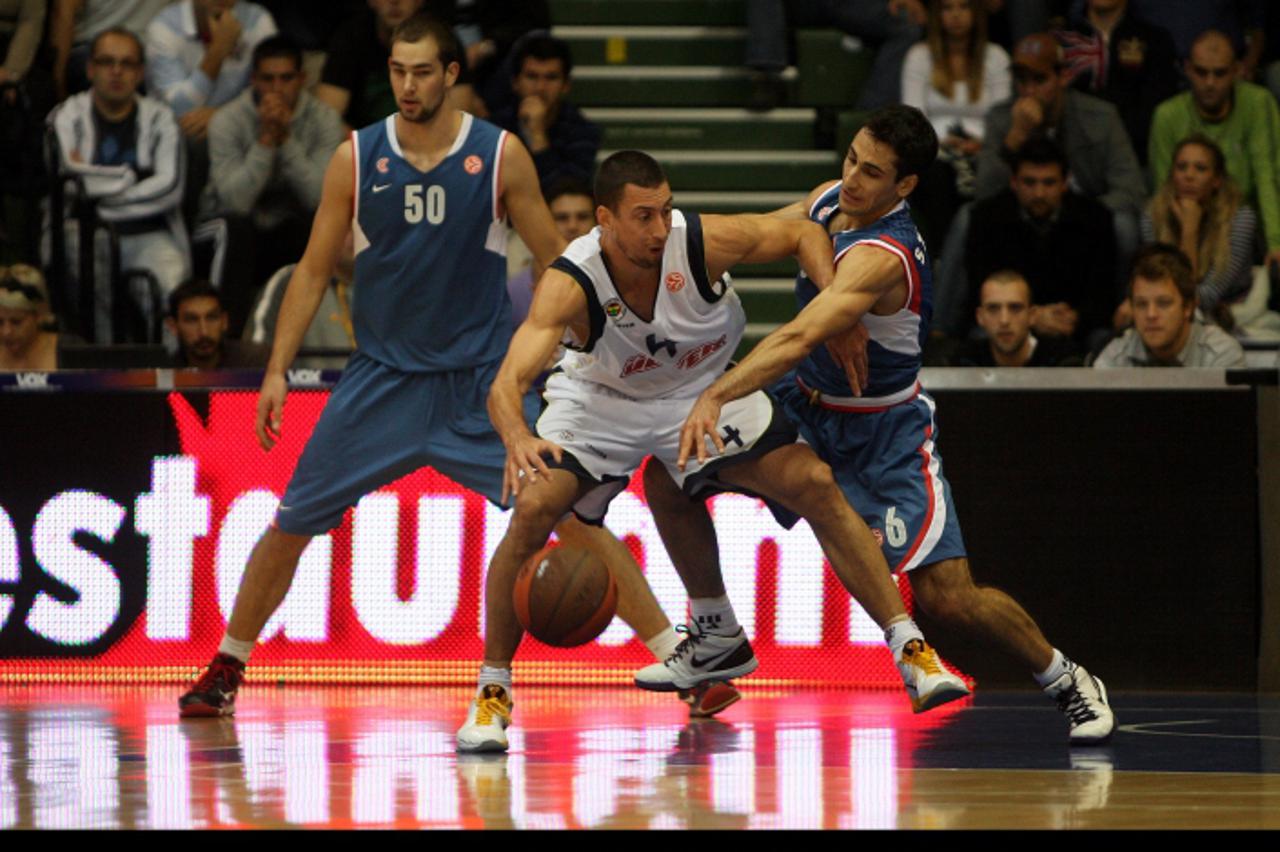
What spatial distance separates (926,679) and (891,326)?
3.48 feet

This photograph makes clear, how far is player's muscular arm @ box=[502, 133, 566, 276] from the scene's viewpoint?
7.05 m

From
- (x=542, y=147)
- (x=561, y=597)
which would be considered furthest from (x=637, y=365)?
(x=542, y=147)

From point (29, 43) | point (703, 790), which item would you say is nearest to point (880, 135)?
point (703, 790)

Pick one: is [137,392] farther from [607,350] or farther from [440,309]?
[607,350]

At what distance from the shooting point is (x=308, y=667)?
8352 millimetres

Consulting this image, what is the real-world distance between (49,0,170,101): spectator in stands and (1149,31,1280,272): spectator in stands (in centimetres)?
535

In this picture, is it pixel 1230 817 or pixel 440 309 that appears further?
pixel 440 309

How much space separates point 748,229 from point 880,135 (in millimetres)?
478

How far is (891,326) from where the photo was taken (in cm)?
633

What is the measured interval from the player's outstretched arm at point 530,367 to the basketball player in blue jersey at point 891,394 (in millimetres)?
455

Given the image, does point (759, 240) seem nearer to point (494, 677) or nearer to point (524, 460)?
point (524, 460)

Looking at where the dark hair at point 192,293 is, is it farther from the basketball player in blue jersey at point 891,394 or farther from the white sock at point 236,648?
the basketball player in blue jersey at point 891,394

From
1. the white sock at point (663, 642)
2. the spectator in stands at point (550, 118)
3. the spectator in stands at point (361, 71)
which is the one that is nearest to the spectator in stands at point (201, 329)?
→ the spectator in stands at point (550, 118)

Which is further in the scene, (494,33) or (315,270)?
(494,33)
